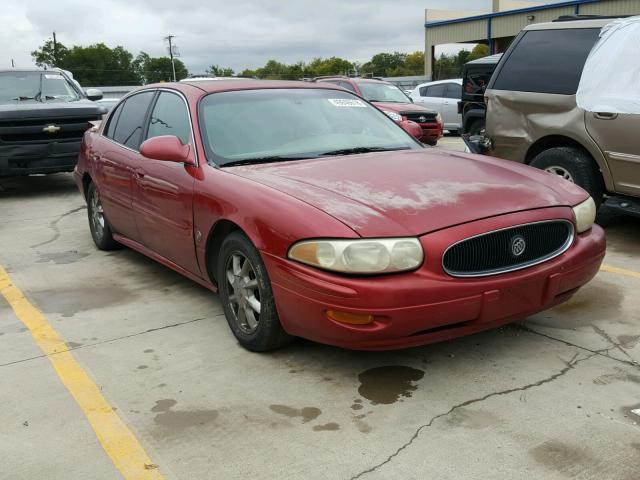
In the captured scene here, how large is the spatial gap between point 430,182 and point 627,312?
5.49 feet

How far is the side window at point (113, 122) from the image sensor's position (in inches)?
232

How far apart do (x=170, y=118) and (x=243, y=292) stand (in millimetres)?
1696

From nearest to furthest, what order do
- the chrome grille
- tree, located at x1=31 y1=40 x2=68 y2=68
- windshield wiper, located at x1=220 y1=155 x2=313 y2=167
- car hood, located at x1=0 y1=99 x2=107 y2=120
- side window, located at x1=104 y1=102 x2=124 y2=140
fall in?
1. the chrome grille
2. windshield wiper, located at x1=220 y1=155 x2=313 y2=167
3. side window, located at x1=104 y1=102 x2=124 y2=140
4. car hood, located at x1=0 y1=99 x2=107 y2=120
5. tree, located at x1=31 y1=40 x2=68 y2=68

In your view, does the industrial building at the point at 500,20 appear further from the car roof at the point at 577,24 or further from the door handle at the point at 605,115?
the door handle at the point at 605,115

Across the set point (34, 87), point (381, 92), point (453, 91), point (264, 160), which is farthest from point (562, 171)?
point (453, 91)

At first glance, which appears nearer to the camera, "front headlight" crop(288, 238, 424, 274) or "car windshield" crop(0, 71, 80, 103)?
"front headlight" crop(288, 238, 424, 274)

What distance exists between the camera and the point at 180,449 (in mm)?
2842

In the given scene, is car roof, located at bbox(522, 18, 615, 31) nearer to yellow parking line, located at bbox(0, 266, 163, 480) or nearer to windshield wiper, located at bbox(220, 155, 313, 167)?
windshield wiper, located at bbox(220, 155, 313, 167)

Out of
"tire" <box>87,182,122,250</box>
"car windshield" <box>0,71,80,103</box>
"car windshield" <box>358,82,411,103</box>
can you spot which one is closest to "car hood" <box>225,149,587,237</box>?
"tire" <box>87,182,122,250</box>

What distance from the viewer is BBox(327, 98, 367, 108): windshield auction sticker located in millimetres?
4863

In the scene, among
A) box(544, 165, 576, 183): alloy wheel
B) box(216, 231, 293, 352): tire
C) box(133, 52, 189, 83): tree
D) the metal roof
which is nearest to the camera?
box(216, 231, 293, 352): tire

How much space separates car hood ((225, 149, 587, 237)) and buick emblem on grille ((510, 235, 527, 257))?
0.47ft

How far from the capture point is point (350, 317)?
3115mm

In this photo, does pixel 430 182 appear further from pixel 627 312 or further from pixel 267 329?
pixel 627 312
